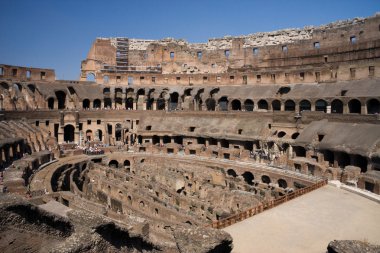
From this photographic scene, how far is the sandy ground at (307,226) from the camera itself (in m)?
11.9

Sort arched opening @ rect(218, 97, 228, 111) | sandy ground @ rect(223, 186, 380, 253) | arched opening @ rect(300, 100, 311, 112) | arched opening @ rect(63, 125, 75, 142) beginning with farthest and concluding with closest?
1. arched opening @ rect(218, 97, 228, 111)
2. arched opening @ rect(63, 125, 75, 142)
3. arched opening @ rect(300, 100, 311, 112)
4. sandy ground @ rect(223, 186, 380, 253)

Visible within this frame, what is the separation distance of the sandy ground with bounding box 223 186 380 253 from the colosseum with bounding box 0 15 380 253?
0.70 feet

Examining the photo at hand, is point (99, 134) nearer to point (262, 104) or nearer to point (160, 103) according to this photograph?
point (160, 103)

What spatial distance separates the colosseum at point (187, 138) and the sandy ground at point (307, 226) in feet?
0.70

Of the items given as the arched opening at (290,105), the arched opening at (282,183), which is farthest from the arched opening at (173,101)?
the arched opening at (282,183)

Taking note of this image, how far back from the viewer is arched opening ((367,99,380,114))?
107ft

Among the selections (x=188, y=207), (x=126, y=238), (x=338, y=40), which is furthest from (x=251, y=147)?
(x=126, y=238)

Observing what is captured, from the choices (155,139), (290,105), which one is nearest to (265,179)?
(290,105)

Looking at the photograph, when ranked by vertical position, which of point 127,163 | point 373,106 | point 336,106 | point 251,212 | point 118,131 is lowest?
point 251,212

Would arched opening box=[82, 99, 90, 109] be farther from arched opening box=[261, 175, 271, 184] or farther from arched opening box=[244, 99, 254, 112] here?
arched opening box=[261, 175, 271, 184]

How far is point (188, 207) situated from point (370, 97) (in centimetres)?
2156

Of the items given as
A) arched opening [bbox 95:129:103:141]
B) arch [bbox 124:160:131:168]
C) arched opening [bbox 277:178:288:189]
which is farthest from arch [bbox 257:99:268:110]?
arched opening [bbox 95:129:103:141]

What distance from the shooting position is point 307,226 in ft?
45.1

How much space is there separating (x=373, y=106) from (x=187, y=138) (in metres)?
20.5
